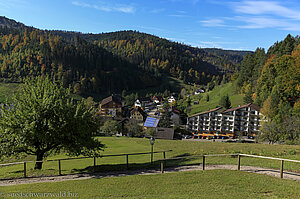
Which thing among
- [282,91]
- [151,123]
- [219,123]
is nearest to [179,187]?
[282,91]

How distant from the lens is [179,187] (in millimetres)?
11297

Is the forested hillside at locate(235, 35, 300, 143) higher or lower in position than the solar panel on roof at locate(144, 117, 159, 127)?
higher

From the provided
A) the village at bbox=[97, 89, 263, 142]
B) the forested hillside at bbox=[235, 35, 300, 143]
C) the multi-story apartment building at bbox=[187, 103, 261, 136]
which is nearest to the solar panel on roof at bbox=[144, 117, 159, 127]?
the village at bbox=[97, 89, 263, 142]

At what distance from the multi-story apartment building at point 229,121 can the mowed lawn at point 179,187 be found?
80037 mm

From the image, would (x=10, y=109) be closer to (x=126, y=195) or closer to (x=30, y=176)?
(x=30, y=176)

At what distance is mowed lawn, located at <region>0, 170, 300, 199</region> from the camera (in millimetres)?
10102

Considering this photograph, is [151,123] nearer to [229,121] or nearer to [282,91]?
[229,121]

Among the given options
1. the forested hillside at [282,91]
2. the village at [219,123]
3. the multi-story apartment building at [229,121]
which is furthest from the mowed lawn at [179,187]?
the multi-story apartment building at [229,121]

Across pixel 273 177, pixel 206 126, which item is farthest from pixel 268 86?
pixel 273 177

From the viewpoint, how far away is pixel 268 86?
7912 centimetres

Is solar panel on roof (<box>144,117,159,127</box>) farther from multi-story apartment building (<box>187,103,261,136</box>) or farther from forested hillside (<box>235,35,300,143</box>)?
forested hillside (<box>235,35,300,143</box>)

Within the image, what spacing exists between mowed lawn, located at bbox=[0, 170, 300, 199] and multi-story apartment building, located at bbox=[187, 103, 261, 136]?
80.0 metres

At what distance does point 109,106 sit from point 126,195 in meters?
126

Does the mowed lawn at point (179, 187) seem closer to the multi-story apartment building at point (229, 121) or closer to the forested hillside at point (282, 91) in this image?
the forested hillside at point (282, 91)
